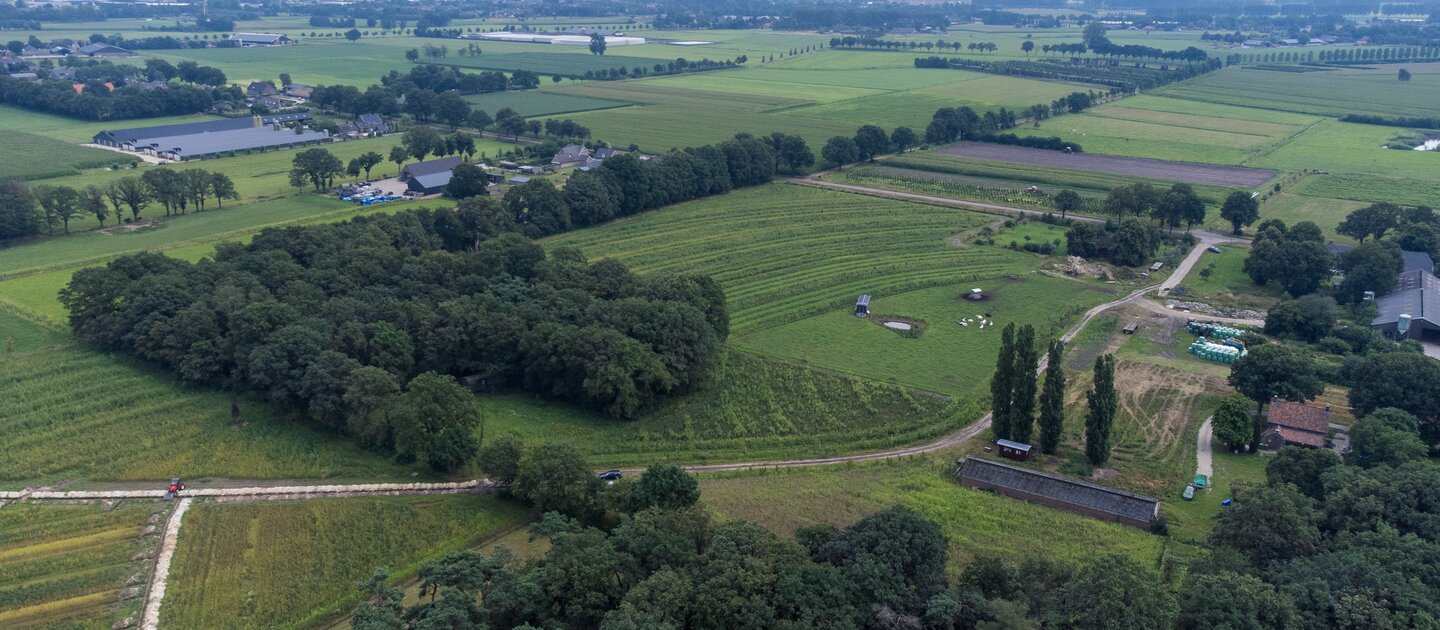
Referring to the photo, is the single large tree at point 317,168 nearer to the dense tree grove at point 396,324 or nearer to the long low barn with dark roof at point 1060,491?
the dense tree grove at point 396,324

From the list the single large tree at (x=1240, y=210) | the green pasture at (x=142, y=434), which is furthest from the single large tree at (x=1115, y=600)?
the single large tree at (x=1240, y=210)

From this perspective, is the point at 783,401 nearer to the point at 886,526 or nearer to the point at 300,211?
the point at 886,526

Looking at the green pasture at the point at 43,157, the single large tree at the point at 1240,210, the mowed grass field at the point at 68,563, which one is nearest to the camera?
the mowed grass field at the point at 68,563

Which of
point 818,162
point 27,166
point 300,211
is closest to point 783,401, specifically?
point 300,211

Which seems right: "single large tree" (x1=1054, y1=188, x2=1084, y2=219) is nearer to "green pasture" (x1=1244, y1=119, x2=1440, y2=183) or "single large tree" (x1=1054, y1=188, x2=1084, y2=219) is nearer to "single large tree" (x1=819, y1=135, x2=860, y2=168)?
"single large tree" (x1=819, y1=135, x2=860, y2=168)

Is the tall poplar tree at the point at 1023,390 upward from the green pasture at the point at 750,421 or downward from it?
upward

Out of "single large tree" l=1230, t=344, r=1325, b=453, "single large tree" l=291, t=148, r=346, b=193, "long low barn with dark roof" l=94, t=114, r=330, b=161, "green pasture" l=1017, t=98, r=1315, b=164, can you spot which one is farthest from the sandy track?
"green pasture" l=1017, t=98, r=1315, b=164

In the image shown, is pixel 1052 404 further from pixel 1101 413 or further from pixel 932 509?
pixel 932 509
